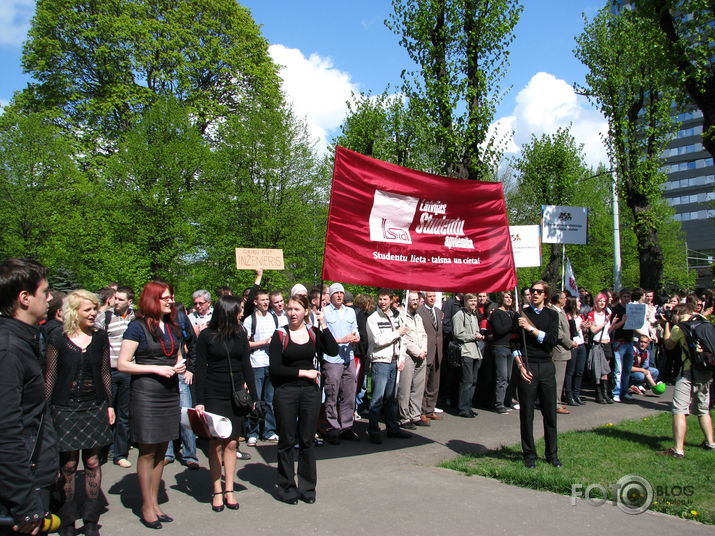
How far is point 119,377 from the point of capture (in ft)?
25.3

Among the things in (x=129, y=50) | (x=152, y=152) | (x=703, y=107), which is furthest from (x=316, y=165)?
(x=703, y=107)

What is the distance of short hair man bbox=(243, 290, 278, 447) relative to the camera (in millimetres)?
9055

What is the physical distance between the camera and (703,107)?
14289 mm

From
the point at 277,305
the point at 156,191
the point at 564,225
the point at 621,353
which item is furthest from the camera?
the point at 156,191

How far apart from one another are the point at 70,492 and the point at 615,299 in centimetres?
1206

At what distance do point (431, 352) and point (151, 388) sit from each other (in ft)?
19.4

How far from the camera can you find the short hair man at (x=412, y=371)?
31.9 ft

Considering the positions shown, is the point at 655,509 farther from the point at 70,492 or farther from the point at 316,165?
the point at 316,165

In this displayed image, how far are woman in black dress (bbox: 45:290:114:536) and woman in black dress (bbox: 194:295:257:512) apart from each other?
3.08 ft

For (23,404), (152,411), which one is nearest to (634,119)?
(152,411)

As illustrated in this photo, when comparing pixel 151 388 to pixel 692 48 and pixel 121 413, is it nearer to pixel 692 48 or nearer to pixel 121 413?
pixel 121 413

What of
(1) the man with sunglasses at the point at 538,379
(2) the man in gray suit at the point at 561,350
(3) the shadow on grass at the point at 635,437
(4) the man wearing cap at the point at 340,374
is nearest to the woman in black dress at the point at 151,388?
(4) the man wearing cap at the point at 340,374

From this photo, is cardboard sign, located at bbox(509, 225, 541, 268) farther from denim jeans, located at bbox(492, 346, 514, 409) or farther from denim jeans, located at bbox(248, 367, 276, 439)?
denim jeans, located at bbox(248, 367, 276, 439)

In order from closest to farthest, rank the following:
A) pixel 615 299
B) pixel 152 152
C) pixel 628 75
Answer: pixel 615 299 < pixel 628 75 < pixel 152 152
